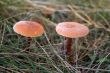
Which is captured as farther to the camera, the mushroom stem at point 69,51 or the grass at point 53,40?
the mushroom stem at point 69,51

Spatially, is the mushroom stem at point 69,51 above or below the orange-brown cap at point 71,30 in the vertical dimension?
below

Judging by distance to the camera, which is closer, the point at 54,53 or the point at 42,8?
the point at 54,53

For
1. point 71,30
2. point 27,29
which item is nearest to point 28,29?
point 27,29

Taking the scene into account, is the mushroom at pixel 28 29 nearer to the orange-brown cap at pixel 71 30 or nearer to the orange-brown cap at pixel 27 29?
the orange-brown cap at pixel 27 29

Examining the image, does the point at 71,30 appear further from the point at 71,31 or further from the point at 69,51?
the point at 69,51

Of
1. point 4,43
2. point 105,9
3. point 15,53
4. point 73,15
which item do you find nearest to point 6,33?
point 4,43

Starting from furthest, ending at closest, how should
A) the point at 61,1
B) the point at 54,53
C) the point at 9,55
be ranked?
the point at 61,1, the point at 54,53, the point at 9,55

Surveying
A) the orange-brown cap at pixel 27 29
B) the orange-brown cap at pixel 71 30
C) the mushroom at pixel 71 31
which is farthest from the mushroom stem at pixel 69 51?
the orange-brown cap at pixel 27 29

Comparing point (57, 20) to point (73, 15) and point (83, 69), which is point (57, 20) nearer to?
point (73, 15)
